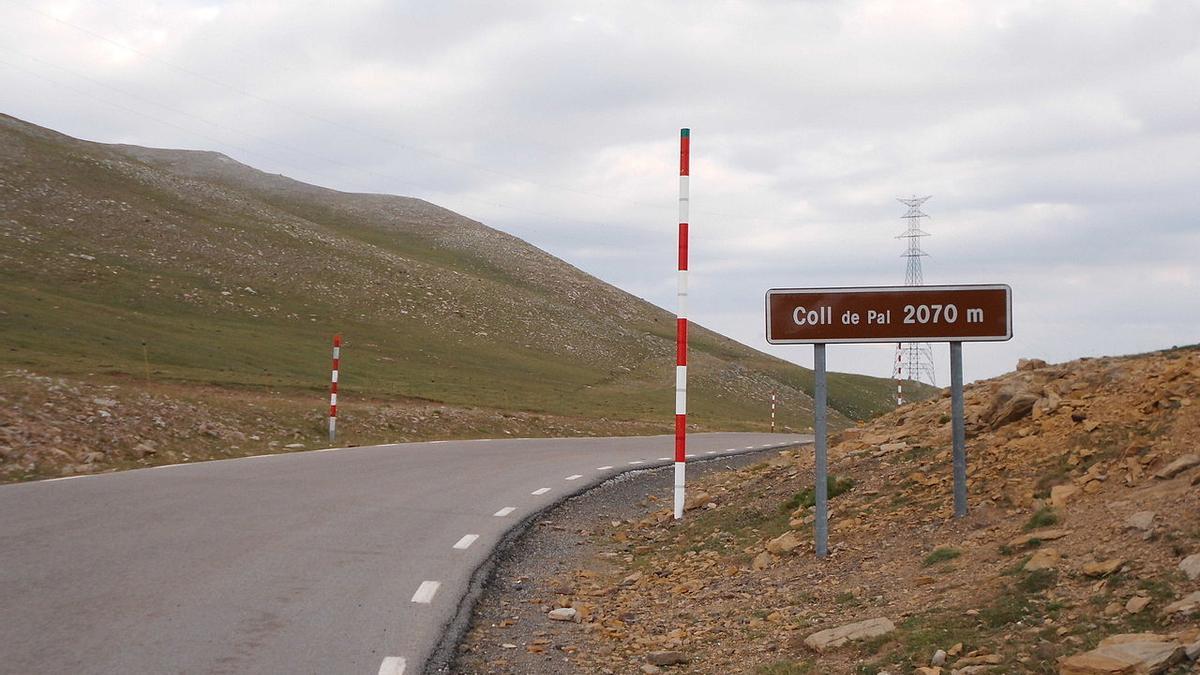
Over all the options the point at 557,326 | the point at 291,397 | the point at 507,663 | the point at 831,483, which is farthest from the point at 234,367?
the point at 557,326

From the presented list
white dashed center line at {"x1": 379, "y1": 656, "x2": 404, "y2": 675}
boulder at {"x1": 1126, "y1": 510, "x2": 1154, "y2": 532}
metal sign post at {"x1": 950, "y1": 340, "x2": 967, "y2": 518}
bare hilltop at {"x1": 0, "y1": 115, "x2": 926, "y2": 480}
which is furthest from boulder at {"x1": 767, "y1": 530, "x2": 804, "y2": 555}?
bare hilltop at {"x1": 0, "y1": 115, "x2": 926, "y2": 480}

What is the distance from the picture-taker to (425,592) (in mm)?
8234

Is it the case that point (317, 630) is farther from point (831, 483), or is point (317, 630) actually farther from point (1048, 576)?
point (831, 483)

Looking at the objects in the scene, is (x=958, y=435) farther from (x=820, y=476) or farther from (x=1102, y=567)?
(x=1102, y=567)

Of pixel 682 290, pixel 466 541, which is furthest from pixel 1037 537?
pixel 682 290

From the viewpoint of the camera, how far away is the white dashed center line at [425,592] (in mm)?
7949

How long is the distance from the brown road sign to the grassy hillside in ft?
69.7

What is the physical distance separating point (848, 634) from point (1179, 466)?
268 centimetres

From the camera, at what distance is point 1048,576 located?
625 centimetres

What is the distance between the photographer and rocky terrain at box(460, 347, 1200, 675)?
557cm

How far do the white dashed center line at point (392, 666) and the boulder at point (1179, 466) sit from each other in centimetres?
518

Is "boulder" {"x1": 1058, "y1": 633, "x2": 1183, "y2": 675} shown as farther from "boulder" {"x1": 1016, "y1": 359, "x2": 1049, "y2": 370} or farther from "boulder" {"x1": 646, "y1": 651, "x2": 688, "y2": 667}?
"boulder" {"x1": 1016, "y1": 359, "x2": 1049, "y2": 370}

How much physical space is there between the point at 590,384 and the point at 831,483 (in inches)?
2040

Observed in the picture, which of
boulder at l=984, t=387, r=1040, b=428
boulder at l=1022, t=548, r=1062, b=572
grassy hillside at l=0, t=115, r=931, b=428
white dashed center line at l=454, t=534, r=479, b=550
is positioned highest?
grassy hillside at l=0, t=115, r=931, b=428
